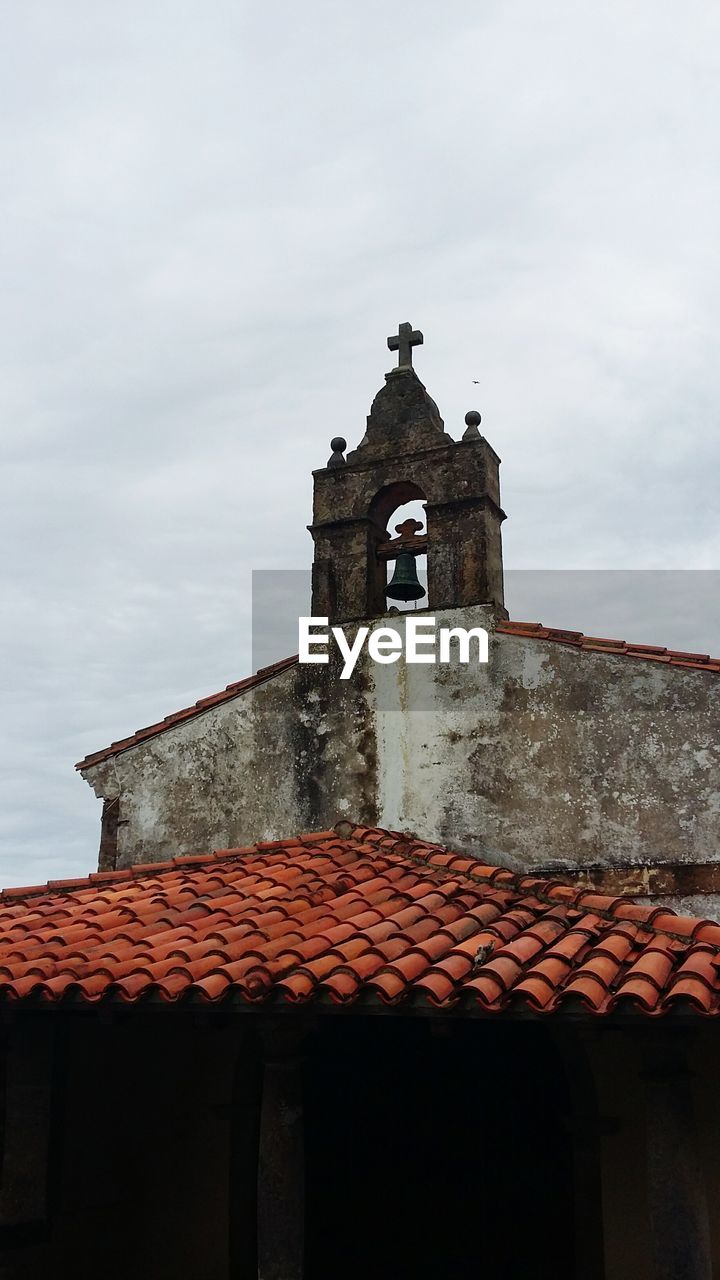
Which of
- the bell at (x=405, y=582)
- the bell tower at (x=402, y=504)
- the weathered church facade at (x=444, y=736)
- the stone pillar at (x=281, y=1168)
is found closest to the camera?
the stone pillar at (x=281, y=1168)

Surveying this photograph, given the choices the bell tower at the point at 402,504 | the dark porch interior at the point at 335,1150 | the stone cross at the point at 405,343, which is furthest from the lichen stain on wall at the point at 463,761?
the stone cross at the point at 405,343

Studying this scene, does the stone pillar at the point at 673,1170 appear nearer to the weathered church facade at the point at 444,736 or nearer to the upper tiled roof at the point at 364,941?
the upper tiled roof at the point at 364,941

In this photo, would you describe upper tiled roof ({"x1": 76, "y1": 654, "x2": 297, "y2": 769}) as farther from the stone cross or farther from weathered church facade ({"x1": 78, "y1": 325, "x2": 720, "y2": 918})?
the stone cross

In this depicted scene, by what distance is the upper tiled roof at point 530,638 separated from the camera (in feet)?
25.2

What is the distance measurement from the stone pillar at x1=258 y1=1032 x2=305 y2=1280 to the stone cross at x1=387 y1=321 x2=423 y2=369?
6.25 m

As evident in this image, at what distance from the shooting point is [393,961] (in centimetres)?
494

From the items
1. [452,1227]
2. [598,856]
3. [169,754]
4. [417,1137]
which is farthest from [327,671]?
[452,1227]

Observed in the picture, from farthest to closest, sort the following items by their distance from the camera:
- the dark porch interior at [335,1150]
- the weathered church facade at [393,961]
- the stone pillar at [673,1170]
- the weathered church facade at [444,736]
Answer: the weathered church facade at [444,736] < the dark porch interior at [335,1150] < the weathered church facade at [393,961] < the stone pillar at [673,1170]

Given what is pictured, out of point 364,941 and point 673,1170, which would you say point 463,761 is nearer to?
point 364,941

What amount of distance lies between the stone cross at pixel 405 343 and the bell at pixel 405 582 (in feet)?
6.04

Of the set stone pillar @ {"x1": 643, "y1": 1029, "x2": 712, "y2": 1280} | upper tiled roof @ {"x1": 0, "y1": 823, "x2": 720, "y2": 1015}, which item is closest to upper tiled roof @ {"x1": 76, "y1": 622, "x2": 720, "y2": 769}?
upper tiled roof @ {"x1": 0, "y1": 823, "x2": 720, "y2": 1015}

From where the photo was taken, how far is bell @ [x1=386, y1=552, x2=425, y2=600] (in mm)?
9023

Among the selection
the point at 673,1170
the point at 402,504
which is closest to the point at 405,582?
the point at 402,504

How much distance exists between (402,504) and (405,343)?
1452 mm
